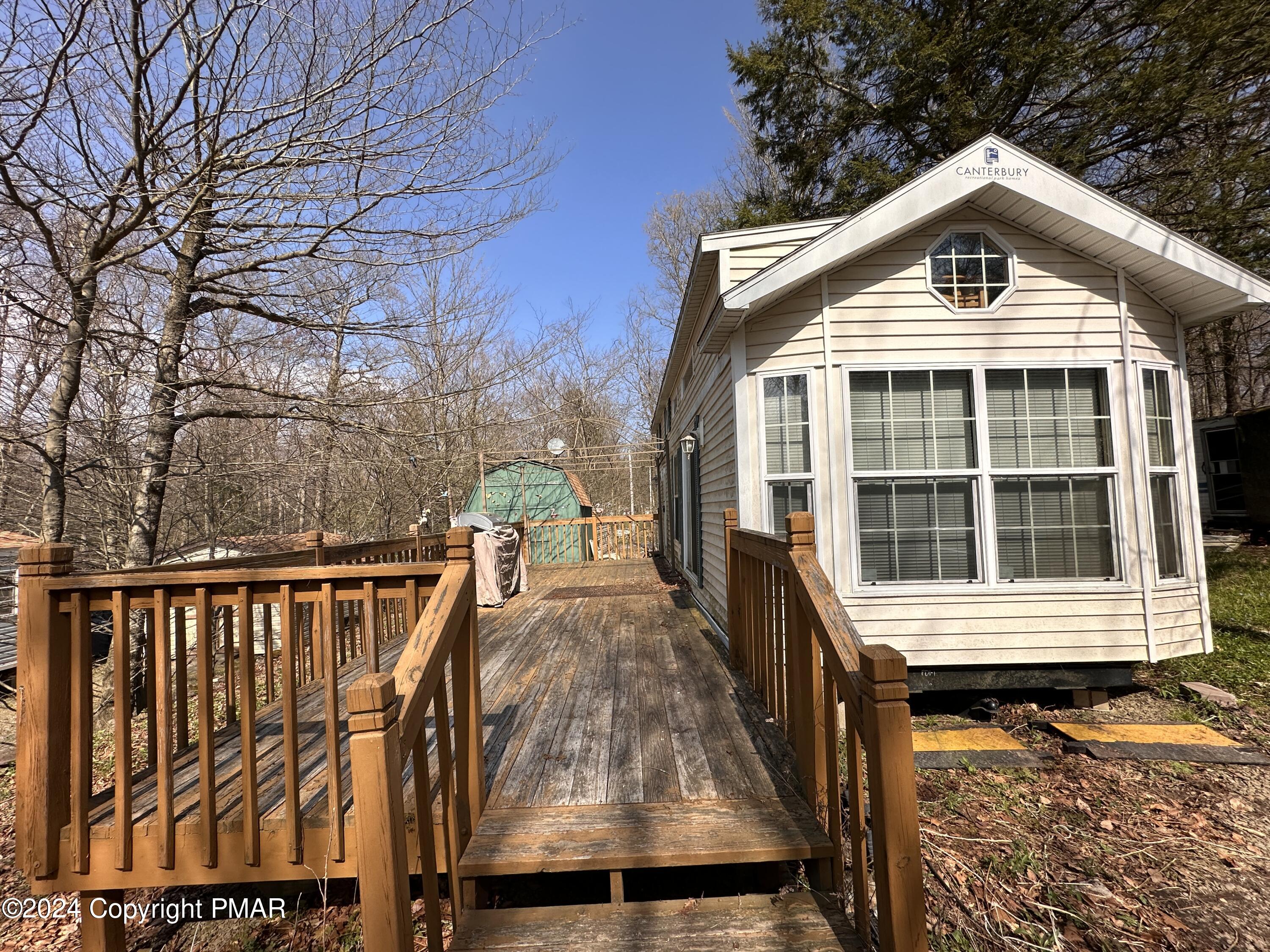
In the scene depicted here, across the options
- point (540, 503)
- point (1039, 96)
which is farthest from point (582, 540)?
point (1039, 96)

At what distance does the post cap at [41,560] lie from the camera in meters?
2.03

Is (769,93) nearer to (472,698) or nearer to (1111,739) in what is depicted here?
(1111,739)

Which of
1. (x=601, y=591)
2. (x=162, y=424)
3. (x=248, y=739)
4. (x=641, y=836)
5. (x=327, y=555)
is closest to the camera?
(x=248, y=739)

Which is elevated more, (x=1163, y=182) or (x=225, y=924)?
(x=1163, y=182)

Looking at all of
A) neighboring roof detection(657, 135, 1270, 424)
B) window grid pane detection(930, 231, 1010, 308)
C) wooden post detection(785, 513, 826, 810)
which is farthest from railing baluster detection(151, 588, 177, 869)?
window grid pane detection(930, 231, 1010, 308)

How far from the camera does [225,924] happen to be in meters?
2.57

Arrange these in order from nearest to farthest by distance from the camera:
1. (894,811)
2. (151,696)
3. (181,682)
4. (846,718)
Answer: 1. (894,811)
2. (846,718)
3. (181,682)
4. (151,696)

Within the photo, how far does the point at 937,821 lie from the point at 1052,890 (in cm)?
59

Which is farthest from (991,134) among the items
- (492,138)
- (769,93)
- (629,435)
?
(629,435)

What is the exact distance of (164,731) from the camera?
1997 mm

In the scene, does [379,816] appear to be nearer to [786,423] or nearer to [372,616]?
[372,616]

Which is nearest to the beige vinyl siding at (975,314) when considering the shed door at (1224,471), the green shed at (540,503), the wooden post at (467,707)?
the wooden post at (467,707)

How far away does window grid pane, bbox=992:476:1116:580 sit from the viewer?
14.9 feet

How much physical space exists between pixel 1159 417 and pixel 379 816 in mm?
6243
